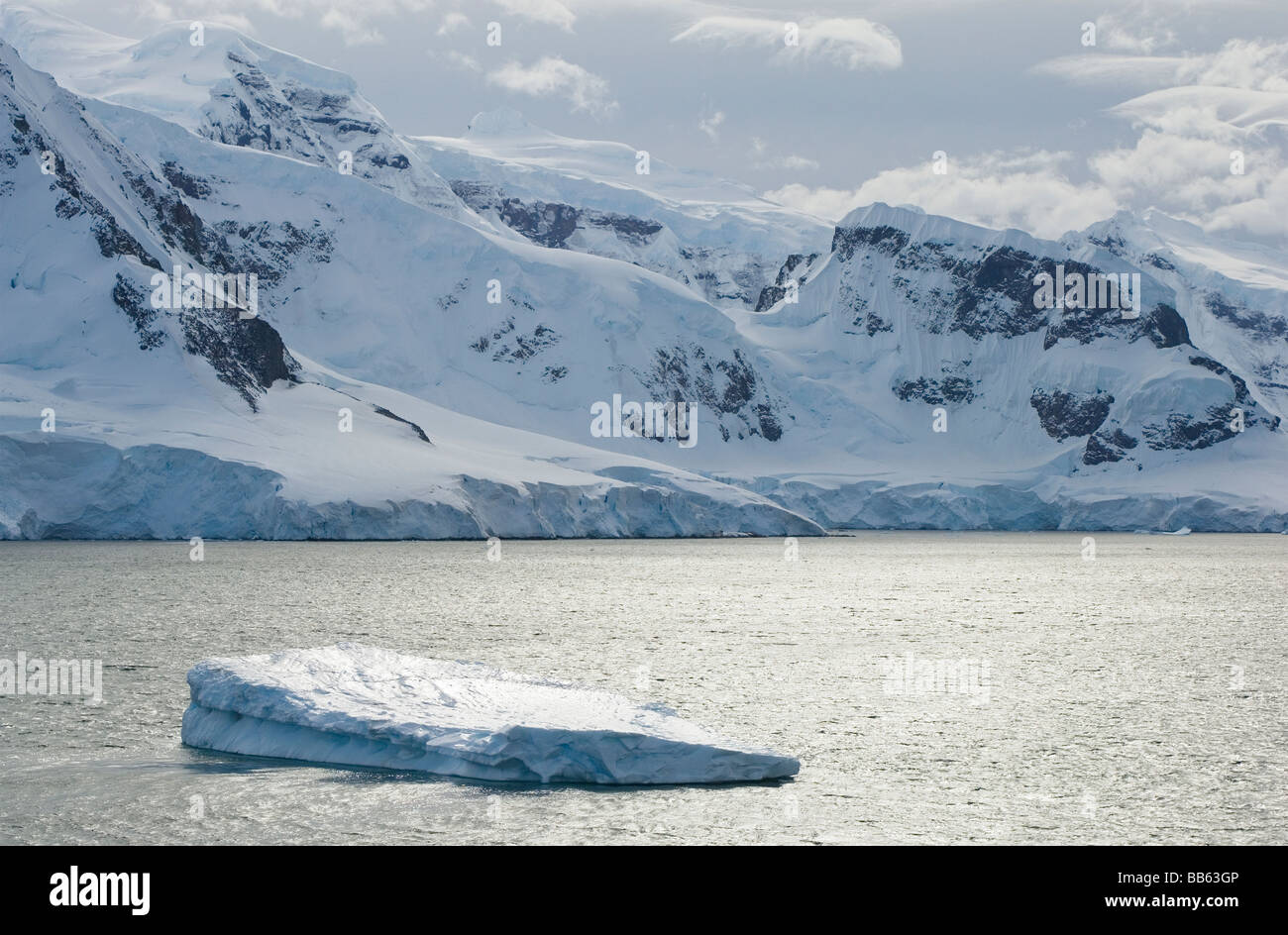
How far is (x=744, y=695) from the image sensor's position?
43.5 metres

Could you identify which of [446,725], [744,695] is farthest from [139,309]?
[446,725]

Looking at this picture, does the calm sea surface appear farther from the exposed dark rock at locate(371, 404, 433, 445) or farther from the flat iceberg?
the exposed dark rock at locate(371, 404, 433, 445)

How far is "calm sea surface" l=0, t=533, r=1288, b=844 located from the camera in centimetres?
2597

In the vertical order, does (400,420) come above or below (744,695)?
above

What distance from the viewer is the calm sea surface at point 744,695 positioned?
85.2ft

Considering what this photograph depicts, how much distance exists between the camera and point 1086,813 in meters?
27.3

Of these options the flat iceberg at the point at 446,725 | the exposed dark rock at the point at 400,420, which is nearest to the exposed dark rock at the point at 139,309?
the exposed dark rock at the point at 400,420

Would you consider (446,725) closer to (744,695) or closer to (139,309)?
(744,695)

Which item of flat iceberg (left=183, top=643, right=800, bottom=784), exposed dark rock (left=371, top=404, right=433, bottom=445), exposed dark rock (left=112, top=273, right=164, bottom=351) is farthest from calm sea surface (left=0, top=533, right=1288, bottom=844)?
exposed dark rock (left=371, top=404, right=433, bottom=445)

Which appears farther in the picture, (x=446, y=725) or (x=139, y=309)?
(x=139, y=309)

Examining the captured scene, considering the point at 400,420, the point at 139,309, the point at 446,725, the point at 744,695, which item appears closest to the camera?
the point at 446,725

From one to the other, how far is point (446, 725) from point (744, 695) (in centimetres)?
1597
